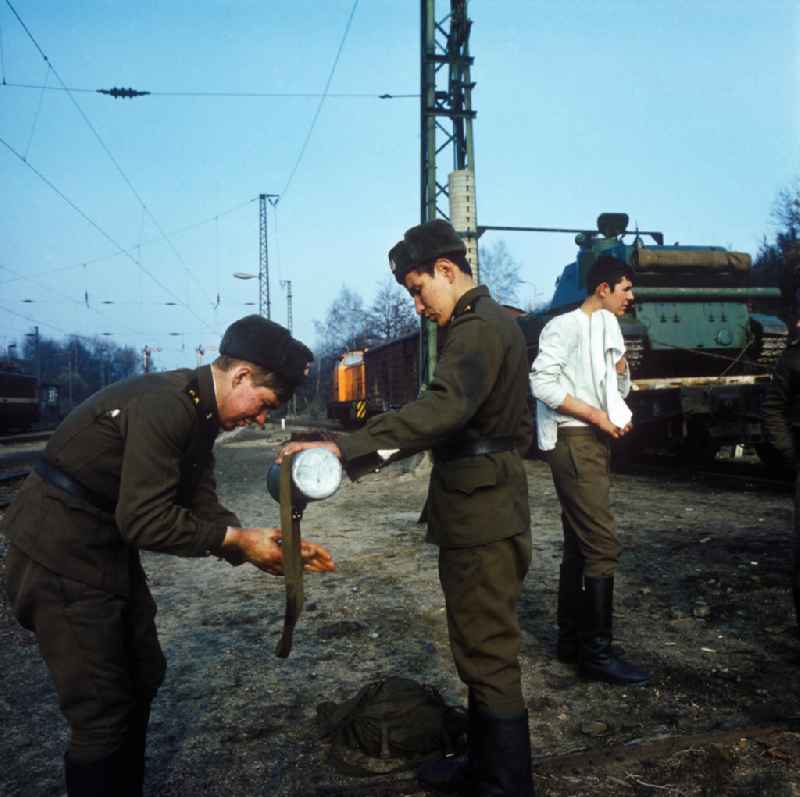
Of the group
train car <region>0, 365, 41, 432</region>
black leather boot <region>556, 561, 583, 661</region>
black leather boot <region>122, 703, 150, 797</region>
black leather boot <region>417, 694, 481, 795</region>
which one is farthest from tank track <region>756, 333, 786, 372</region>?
train car <region>0, 365, 41, 432</region>

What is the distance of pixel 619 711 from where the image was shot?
128 inches

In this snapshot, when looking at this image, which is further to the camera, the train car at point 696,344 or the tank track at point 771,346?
the tank track at point 771,346

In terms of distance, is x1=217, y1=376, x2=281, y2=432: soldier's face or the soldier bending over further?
x1=217, y1=376, x2=281, y2=432: soldier's face

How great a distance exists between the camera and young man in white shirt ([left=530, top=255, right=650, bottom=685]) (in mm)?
3584

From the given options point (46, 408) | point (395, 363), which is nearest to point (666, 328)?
point (395, 363)

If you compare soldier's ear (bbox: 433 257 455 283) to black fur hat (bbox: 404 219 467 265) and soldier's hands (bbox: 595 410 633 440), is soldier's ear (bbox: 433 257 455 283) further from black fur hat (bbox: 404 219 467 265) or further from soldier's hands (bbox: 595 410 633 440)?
soldier's hands (bbox: 595 410 633 440)

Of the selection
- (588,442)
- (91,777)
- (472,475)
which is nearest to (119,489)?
(91,777)

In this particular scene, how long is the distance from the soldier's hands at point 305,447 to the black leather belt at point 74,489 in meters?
0.51

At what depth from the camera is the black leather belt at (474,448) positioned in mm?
2518

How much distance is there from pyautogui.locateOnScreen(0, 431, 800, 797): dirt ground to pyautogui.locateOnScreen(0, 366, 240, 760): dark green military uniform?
36.1 inches

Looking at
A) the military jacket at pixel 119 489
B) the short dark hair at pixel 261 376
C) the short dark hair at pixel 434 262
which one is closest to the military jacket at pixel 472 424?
the short dark hair at pixel 434 262

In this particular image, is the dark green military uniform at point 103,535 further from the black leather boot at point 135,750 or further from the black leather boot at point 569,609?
the black leather boot at point 569,609

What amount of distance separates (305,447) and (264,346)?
1.07 feet

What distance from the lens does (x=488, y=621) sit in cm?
243
